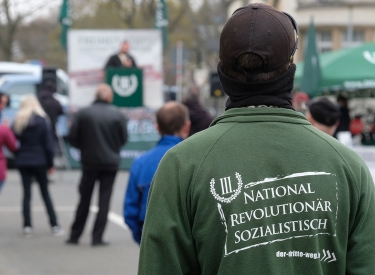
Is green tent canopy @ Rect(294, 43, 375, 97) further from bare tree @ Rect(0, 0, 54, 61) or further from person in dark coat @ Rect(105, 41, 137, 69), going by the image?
bare tree @ Rect(0, 0, 54, 61)

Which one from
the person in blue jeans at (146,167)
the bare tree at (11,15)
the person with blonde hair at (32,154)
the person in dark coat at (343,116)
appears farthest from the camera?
the bare tree at (11,15)

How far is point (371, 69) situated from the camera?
39.3 ft

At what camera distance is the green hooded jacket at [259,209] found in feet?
7.30

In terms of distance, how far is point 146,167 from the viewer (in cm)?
541

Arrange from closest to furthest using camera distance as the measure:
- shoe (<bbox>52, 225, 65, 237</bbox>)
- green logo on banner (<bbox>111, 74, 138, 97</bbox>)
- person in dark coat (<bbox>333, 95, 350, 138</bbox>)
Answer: shoe (<bbox>52, 225, 65, 237</bbox>)
person in dark coat (<bbox>333, 95, 350, 138</bbox>)
green logo on banner (<bbox>111, 74, 138, 97</bbox>)

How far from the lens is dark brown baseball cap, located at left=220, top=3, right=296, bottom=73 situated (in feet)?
7.47

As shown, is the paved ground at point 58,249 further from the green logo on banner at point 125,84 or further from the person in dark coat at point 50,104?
the green logo on banner at point 125,84

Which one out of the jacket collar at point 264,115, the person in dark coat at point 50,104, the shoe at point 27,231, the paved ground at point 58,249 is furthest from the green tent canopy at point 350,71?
the jacket collar at point 264,115

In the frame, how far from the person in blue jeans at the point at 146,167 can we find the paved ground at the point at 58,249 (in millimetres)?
2382

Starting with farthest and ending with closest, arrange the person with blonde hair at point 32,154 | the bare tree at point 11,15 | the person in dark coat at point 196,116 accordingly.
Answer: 1. the bare tree at point 11,15
2. the person in dark coat at point 196,116
3. the person with blonde hair at point 32,154

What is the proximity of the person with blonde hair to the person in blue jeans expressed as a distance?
4288 mm

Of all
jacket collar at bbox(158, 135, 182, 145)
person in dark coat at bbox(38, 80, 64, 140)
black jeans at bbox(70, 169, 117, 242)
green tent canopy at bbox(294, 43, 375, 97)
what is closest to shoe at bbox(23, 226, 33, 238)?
black jeans at bbox(70, 169, 117, 242)

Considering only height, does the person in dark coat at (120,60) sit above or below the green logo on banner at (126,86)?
above

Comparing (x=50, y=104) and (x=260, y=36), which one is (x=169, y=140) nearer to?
(x=260, y=36)
